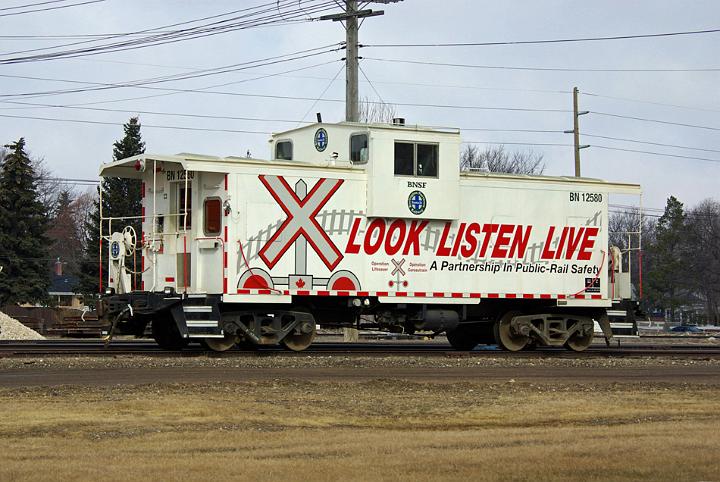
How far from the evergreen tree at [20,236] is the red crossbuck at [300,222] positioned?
41.1m

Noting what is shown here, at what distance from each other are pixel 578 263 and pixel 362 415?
549 inches

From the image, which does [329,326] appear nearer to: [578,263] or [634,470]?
[578,263]

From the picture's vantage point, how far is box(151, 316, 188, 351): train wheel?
76.8 ft

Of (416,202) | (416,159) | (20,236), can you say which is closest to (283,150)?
(416,159)

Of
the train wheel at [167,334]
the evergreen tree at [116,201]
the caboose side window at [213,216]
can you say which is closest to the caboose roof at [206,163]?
the caboose side window at [213,216]

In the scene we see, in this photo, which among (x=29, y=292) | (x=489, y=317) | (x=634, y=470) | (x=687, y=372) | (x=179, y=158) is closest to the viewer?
(x=634, y=470)

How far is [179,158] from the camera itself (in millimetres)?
21594

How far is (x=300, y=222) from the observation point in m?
22.6

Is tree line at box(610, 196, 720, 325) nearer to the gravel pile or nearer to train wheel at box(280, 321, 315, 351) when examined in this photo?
the gravel pile

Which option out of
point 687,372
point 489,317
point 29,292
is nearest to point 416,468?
point 687,372

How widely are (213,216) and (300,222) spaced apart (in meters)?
1.79

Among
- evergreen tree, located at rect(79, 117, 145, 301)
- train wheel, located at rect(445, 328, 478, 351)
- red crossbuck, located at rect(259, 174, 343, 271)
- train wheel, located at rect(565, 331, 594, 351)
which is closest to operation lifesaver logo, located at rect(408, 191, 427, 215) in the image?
red crossbuck, located at rect(259, 174, 343, 271)

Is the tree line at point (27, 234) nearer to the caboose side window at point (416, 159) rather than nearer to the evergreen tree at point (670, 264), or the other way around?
the caboose side window at point (416, 159)

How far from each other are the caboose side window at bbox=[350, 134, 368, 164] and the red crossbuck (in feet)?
2.75
